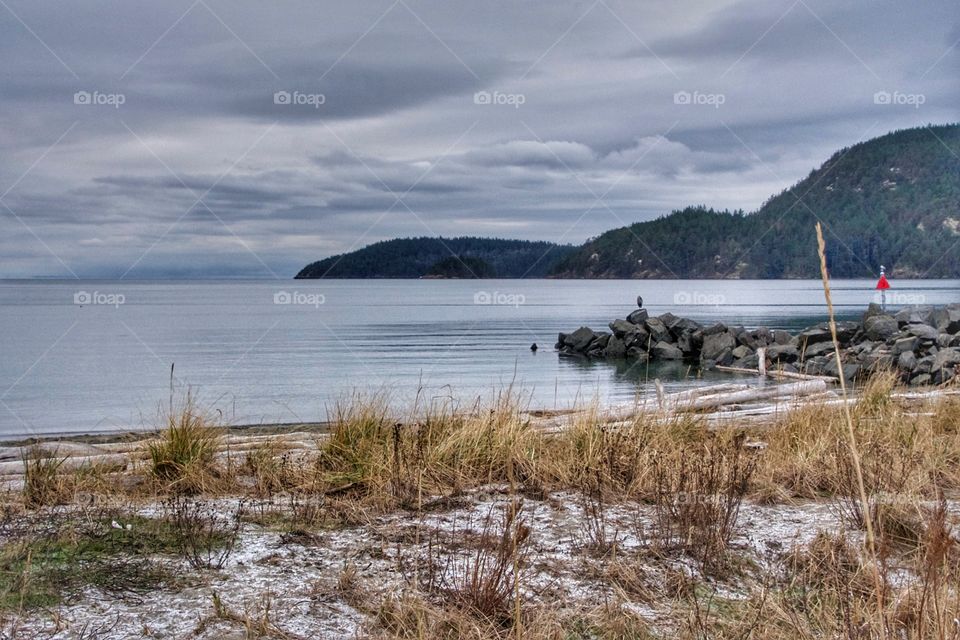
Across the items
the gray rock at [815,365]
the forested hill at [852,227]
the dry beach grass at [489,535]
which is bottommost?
the gray rock at [815,365]

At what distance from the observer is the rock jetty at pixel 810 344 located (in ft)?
75.4

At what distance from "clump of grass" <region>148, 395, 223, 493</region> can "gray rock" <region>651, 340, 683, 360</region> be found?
29211 mm

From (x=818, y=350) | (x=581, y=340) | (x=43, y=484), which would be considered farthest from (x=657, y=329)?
(x=43, y=484)

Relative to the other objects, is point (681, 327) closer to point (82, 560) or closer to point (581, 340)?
point (581, 340)

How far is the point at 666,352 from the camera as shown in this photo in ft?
116

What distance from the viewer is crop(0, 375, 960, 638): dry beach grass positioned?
379 centimetres

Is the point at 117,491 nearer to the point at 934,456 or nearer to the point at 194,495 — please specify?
the point at 194,495

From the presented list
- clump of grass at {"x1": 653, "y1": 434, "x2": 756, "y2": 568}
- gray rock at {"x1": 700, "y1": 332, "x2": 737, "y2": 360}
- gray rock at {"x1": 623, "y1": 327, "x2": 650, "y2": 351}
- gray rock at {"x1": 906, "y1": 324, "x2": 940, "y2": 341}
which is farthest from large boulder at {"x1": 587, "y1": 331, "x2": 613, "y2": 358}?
clump of grass at {"x1": 653, "y1": 434, "x2": 756, "y2": 568}

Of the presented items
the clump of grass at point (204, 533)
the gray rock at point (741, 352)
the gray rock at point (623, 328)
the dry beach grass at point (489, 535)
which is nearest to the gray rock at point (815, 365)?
the gray rock at point (741, 352)

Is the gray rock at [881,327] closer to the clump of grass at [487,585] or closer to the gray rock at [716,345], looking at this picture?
the gray rock at [716,345]

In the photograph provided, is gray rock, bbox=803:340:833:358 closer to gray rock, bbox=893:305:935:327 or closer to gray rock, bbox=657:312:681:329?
gray rock, bbox=893:305:935:327

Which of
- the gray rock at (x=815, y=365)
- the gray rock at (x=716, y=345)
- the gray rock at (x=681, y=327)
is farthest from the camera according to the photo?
the gray rock at (x=681, y=327)

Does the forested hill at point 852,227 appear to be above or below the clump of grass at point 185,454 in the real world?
above

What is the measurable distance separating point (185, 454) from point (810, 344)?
27663 mm
